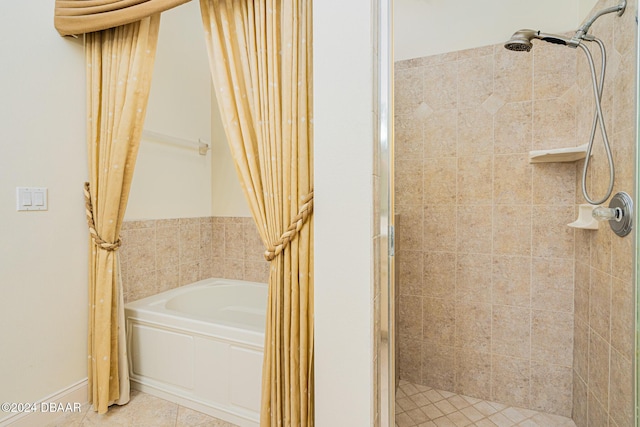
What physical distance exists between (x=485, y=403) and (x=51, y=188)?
2659mm

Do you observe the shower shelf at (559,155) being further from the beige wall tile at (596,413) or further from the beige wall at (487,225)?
the beige wall tile at (596,413)

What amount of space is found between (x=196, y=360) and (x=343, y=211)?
1255 mm

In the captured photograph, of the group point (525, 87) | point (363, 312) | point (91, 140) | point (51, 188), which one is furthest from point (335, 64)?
point (51, 188)

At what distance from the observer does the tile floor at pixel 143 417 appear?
5.45ft

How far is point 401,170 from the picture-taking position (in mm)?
2115

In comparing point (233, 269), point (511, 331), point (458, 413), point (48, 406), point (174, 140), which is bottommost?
point (458, 413)

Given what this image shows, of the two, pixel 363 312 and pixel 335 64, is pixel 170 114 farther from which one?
pixel 363 312

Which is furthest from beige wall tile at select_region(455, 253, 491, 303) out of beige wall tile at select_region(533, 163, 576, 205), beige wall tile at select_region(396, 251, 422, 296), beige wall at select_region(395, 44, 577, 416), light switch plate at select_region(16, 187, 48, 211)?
light switch plate at select_region(16, 187, 48, 211)

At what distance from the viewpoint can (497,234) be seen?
192 centimetres

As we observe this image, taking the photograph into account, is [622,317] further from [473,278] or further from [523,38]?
[523,38]

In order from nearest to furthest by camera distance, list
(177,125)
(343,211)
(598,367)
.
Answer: (343,211), (598,367), (177,125)

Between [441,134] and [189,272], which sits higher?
[441,134]

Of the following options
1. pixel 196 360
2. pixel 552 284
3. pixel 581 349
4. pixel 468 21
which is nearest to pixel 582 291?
pixel 552 284

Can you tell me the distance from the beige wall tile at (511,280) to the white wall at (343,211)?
122 centimetres
